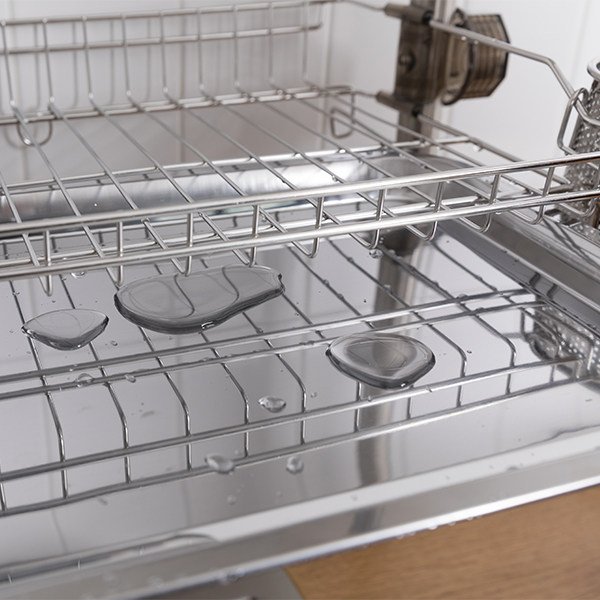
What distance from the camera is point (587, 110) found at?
670mm

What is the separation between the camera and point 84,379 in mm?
497

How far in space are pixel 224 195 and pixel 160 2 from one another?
0.35 metres

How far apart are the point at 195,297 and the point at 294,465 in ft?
0.66

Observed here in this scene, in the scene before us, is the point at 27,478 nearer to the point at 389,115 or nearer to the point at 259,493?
the point at 259,493

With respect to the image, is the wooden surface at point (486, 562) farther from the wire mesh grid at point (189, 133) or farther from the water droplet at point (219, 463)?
the wire mesh grid at point (189, 133)

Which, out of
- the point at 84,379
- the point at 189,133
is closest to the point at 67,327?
the point at 84,379

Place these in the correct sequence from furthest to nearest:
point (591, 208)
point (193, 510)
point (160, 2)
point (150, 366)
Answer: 1. point (160, 2)
2. point (591, 208)
3. point (150, 366)
4. point (193, 510)

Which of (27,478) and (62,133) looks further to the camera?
(62,133)

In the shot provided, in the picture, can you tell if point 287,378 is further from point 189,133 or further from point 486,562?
point 189,133

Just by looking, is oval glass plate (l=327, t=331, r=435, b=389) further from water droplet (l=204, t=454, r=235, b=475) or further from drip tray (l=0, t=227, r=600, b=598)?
water droplet (l=204, t=454, r=235, b=475)

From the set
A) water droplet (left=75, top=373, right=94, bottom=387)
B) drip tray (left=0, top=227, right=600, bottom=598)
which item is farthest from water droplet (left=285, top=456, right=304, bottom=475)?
water droplet (left=75, top=373, right=94, bottom=387)

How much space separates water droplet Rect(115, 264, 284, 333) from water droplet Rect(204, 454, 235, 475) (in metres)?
0.14

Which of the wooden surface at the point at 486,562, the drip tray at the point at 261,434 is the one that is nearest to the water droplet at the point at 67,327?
→ the drip tray at the point at 261,434

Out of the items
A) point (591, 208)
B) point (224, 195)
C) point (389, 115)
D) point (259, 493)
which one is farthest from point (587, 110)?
point (389, 115)
